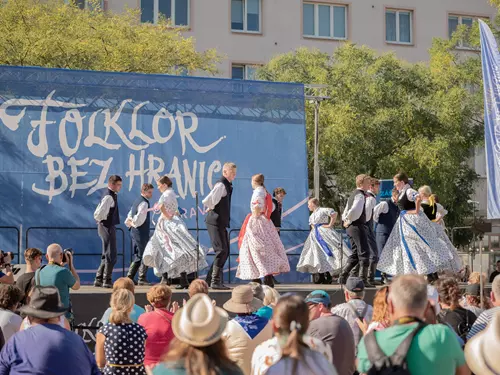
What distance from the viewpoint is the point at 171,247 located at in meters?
12.8

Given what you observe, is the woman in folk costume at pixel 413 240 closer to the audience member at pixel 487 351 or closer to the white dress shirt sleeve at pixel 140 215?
the white dress shirt sleeve at pixel 140 215

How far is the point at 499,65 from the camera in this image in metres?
9.06

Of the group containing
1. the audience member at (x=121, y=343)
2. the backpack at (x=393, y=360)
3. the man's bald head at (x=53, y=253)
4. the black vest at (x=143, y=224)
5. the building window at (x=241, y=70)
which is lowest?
the audience member at (x=121, y=343)

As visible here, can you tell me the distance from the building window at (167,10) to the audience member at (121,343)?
26.0 m

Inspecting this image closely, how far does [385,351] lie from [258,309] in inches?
93.3

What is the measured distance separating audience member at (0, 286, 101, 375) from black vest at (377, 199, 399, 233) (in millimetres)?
9846

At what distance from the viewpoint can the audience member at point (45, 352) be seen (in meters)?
5.16

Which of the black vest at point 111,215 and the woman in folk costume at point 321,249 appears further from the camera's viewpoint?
the woman in folk costume at point 321,249

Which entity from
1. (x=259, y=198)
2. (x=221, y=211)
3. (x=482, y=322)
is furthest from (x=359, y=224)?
(x=482, y=322)

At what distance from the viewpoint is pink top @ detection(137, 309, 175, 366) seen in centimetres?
680

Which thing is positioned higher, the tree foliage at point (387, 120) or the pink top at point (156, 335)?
the tree foliage at point (387, 120)

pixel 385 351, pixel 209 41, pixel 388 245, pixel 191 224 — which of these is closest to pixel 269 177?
pixel 191 224

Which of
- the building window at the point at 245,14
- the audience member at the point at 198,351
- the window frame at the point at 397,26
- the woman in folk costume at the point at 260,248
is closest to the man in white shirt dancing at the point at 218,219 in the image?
the woman in folk costume at the point at 260,248

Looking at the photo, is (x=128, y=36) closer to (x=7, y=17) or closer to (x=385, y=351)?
(x=7, y=17)
